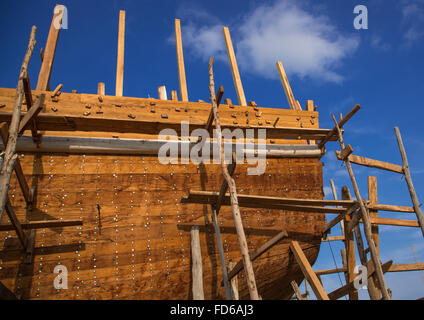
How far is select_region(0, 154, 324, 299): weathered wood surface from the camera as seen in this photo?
4.87 metres

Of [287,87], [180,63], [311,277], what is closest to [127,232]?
[311,277]

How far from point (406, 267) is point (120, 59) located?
7374mm

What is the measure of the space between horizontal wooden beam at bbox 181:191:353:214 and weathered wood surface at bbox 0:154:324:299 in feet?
1.75

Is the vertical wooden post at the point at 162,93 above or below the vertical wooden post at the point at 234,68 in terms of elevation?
below

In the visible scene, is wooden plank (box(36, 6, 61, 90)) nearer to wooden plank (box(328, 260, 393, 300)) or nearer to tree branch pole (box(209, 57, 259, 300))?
tree branch pole (box(209, 57, 259, 300))

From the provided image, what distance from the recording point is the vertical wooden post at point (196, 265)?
506cm

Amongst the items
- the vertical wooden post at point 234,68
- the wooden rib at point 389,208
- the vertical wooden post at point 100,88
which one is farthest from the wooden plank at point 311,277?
the vertical wooden post at point 100,88

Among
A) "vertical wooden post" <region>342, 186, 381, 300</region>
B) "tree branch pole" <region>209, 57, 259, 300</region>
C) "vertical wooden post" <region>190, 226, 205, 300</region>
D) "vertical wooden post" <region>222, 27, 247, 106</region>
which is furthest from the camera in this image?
"vertical wooden post" <region>222, 27, 247, 106</region>

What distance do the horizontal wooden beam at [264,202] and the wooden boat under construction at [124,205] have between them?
26mm

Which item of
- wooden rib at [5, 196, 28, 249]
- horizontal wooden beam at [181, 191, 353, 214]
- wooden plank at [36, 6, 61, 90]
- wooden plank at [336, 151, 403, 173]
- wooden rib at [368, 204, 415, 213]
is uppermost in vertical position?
wooden plank at [36, 6, 61, 90]

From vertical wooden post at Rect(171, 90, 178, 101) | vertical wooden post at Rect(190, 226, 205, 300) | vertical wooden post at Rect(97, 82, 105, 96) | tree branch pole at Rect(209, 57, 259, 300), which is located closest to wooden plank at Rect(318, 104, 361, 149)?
tree branch pole at Rect(209, 57, 259, 300)

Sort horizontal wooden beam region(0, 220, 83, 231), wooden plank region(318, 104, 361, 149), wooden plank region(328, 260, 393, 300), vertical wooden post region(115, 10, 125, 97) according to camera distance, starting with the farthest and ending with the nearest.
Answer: wooden plank region(318, 104, 361, 149)
vertical wooden post region(115, 10, 125, 97)
wooden plank region(328, 260, 393, 300)
horizontal wooden beam region(0, 220, 83, 231)

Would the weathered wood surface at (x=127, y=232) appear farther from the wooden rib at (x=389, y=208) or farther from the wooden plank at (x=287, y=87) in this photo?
the wooden plank at (x=287, y=87)
